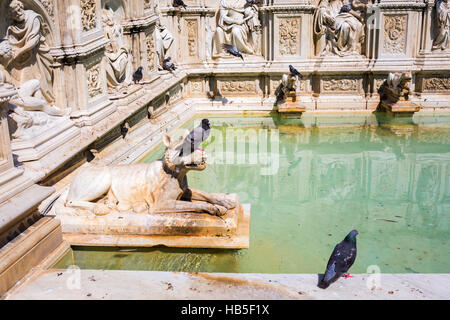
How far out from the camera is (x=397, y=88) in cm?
1041

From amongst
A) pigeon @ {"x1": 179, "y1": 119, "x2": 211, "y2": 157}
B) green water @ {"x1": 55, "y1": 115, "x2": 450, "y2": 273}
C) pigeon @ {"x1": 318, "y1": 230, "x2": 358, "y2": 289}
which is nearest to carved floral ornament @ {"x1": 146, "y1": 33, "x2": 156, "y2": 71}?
green water @ {"x1": 55, "y1": 115, "x2": 450, "y2": 273}

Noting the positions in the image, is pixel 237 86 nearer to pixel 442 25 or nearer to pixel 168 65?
pixel 168 65

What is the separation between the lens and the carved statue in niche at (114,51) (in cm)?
842

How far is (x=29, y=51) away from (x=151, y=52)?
3.68 m

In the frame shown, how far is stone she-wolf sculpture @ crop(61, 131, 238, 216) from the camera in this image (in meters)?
5.50

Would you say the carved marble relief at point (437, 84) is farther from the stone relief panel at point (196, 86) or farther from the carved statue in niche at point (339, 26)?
the stone relief panel at point (196, 86)

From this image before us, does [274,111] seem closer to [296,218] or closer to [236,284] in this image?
[296,218]

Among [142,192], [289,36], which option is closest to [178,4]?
[289,36]

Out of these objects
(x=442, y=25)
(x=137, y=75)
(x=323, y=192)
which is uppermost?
(x=442, y=25)

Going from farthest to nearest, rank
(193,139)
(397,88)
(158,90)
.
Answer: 1. (397,88)
2. (158,90)
3. (193,139)

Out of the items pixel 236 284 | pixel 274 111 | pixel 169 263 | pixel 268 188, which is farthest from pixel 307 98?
pixel 236 284

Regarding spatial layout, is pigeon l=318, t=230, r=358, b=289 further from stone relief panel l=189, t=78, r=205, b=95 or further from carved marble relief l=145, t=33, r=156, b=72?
stone relief panel l=189, t=78, r=205, b=95

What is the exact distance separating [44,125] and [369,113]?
647cm

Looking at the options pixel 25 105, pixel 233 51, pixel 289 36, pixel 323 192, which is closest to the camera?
pixel 25 105
